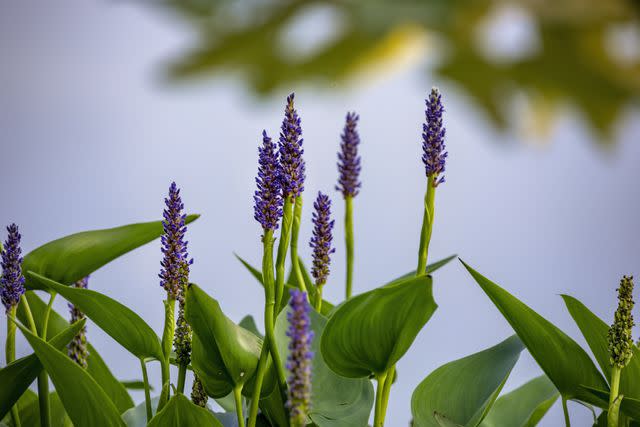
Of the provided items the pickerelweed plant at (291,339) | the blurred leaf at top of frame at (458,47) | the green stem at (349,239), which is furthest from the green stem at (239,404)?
the blurred leaf at top of frame at (458,47)

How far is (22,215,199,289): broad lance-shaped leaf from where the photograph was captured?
0.31 meters

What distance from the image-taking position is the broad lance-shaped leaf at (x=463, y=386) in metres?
0.29

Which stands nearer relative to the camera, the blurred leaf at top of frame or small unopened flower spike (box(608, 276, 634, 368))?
small unopened flower spike (box(608, 276, 634, 368))

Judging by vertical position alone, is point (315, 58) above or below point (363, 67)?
below

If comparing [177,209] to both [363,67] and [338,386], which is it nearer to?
[338,386]

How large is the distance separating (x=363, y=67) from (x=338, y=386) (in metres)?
3.78

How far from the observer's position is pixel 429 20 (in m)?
2.68

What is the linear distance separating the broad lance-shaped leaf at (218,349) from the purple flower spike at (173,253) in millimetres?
19

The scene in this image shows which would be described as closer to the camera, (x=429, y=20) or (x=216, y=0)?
(x=429, y=20)

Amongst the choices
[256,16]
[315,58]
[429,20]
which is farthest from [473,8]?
[256,16]

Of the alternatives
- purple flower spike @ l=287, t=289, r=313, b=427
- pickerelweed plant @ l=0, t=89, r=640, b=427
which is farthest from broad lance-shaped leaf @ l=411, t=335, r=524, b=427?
purple flower spike @ l=287, t=289, r=313, b=427

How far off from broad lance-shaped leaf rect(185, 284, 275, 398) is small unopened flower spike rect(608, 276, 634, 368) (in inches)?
5.3

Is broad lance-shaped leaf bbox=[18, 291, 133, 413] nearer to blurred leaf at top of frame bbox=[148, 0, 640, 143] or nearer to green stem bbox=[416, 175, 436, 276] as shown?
green stem bbox=[416, 175, 436, 276]

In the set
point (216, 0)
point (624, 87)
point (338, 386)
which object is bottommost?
point (338, 386)
